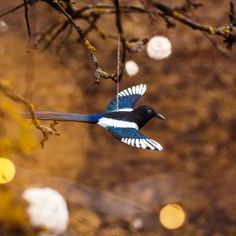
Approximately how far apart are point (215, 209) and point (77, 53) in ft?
6.73

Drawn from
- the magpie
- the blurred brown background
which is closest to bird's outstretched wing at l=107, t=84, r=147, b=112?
the magpie

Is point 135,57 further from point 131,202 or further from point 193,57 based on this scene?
point 131,202

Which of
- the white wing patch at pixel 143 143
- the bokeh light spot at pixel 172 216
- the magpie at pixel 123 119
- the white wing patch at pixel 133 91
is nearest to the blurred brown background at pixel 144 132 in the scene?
the bokeh light spot at pixel 172 216

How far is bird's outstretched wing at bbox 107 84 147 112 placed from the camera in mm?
1163

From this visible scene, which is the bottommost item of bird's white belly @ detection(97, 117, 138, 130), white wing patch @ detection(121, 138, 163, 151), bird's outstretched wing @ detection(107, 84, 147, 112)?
white wing patch @ detection(121, 138, 163, 151)

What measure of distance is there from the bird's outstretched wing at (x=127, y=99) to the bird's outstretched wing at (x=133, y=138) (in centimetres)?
10

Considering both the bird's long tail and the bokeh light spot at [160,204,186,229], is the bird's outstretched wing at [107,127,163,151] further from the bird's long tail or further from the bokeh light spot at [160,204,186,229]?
the bokeh light spot at [160,204,186,229]

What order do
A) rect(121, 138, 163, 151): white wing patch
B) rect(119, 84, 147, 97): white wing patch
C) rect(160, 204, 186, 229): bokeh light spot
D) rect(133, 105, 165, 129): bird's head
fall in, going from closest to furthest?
1. rect(121, 138, 163, 151): white wing patch
2. rect(133, 105, 165, 129): bird's head
3. rect(119, 84, 147, 97): white wing patch
4. rect(160, 204, 186, 229): bokeh light spot

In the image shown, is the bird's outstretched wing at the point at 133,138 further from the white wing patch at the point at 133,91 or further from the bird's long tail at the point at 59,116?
the white wing patch at the point at 133,91

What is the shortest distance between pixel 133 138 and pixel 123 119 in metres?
0.08

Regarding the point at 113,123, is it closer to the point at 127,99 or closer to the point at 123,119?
the point at 123,119

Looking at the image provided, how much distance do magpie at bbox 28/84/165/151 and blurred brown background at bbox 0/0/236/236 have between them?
7.50 feet

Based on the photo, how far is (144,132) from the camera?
4.58 m

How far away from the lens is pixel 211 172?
4.38 meters
